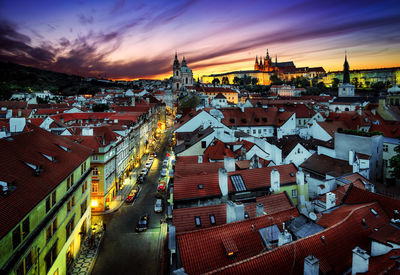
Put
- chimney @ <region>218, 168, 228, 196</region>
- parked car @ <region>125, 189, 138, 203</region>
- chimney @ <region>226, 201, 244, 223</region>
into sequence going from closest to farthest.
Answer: chimney @ <region>226, 201, 244, 223</region>
chimney @ <region>218, 168, 228, 196</region>
parked car @ <region>125, 189, 138, 203</region>

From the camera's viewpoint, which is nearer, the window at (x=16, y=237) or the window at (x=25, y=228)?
the window at (x=16, y=237)

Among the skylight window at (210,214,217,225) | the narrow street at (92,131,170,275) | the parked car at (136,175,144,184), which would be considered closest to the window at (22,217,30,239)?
the narrow street at (92,131,170,275)

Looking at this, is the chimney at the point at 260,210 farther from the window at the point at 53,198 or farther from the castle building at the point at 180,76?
the castle building at the point at 180,76

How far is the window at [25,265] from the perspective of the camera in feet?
44.1

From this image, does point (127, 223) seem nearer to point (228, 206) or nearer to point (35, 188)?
point (35, 188)

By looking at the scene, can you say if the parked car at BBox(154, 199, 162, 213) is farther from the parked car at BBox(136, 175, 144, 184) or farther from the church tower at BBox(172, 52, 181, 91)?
the church tower at BBox(172, 52, 181, 91)

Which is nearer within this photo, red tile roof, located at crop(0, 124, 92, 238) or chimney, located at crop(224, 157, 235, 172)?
red tile roof, located at crop(0, 124, 92, 238)

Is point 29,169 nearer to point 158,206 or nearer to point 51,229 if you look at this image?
point 51,229

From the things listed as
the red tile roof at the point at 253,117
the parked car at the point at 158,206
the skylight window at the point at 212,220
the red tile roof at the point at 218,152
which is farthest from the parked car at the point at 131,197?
the red tile roof at the point at 253,117

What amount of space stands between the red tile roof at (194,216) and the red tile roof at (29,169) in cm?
864

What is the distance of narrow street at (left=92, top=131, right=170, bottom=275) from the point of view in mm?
21906

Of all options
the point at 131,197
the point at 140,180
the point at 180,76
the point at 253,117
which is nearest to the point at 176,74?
the point at 180,76

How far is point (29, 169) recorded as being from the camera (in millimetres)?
17094

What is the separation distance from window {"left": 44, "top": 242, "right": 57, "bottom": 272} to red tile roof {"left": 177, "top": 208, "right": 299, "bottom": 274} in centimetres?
1015
